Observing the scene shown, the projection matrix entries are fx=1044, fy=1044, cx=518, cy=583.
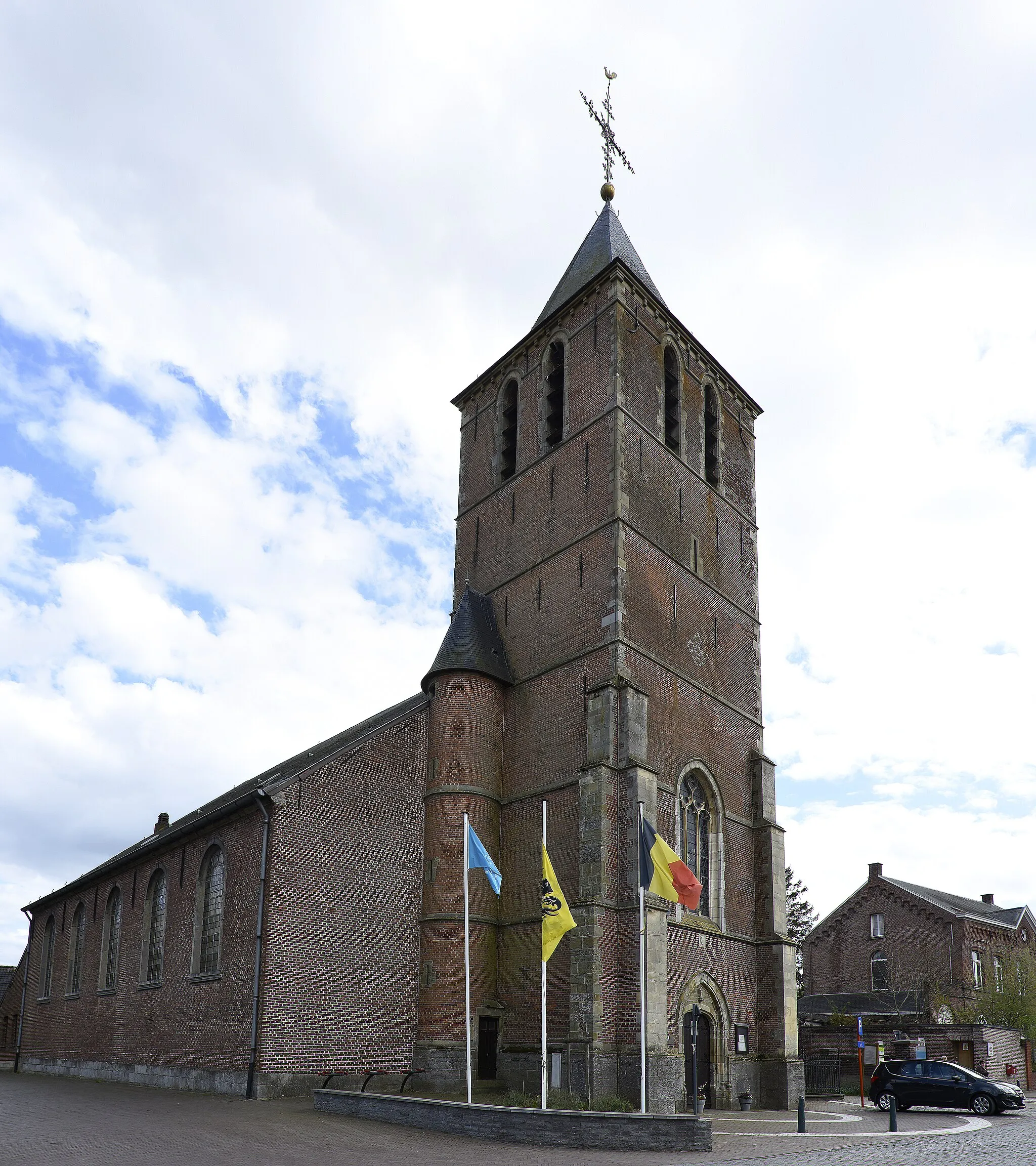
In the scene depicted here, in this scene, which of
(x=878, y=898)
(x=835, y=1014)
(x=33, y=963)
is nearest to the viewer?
(x=33, y=963)

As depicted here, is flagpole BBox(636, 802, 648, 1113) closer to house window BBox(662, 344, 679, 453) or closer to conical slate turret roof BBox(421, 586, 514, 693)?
conical slate turret roof BBox(421, 586, 514, 693)

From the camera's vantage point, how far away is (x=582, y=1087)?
1989cm

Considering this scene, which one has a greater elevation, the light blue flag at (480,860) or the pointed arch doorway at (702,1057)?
the light blue flag at (480,860)

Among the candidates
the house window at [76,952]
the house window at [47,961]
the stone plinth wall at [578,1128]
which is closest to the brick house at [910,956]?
the house window at [76,952]

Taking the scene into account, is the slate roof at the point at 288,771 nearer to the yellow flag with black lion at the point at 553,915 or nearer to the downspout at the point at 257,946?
the downspout at the point at 257,946

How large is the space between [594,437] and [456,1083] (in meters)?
15.5

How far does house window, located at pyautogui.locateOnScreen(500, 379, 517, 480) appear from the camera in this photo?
30.7 m

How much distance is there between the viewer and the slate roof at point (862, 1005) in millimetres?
48312

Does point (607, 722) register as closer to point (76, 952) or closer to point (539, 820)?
point (539, 820)

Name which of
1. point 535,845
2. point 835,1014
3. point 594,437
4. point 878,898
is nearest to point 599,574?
point 594,437

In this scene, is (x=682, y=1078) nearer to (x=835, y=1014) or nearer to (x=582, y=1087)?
(x=582, y=1087)

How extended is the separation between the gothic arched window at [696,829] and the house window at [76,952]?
21453 millimetres

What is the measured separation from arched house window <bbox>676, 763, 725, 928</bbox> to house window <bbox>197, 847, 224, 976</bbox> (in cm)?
1098

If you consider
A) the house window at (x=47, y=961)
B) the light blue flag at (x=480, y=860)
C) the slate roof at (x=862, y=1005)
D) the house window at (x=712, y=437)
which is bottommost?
the slate roof at (x=862, y=1005)
